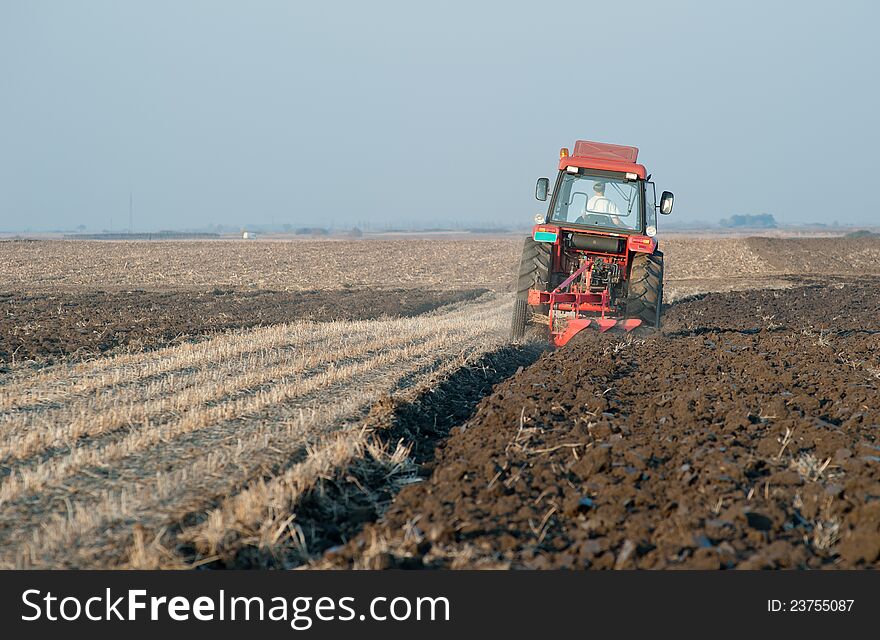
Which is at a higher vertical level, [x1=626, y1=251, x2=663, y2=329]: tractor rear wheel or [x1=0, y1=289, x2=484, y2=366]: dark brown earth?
[x1=626, y1=251, x2=663, y2=329]: tractor rear wheel

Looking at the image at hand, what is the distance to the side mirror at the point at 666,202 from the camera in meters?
12.2

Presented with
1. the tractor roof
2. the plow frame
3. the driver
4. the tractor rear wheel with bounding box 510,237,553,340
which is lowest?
the plow frame

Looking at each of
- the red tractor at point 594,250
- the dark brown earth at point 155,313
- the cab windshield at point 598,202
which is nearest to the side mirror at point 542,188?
the red tractor at point 594,250

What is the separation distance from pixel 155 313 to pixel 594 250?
8.71 metres

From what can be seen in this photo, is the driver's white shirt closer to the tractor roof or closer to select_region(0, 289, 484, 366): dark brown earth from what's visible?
the tractor roof

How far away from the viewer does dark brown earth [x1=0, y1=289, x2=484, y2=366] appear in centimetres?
1243

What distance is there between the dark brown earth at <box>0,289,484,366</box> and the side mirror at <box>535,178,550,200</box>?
223 inches

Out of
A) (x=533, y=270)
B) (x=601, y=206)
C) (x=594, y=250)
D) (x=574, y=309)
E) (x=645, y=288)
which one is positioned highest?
(x=601, y=206)

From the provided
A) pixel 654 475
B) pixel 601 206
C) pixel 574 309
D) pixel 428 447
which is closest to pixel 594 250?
pixel 601 206

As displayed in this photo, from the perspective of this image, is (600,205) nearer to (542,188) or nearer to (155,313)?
(542,188)

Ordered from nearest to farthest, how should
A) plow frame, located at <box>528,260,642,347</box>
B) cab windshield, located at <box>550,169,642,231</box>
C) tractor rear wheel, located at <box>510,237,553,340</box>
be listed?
1. plow frame, located at <box>528,260,642,347</box>
2. tractor rear wheel, located at <box>510,237,553,340</box>
3. cab windshield, located at <box>550,169,642,231</box>

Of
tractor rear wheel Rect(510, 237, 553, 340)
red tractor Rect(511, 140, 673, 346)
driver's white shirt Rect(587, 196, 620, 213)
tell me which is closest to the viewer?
red tractor Rect(511, 140, 673, 346)

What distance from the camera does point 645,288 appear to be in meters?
12.5

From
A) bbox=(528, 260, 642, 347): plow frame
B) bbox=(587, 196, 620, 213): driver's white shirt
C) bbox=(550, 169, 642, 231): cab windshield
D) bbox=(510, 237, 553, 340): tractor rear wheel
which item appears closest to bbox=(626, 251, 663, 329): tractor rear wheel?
bbox=(528, 260, 642, 347): plow frame
